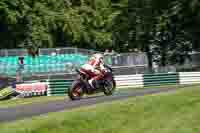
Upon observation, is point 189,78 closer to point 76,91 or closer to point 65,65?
point 65,65

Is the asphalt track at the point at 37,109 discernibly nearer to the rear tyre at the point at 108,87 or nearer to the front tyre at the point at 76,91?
the front tyre at the point at 76,91

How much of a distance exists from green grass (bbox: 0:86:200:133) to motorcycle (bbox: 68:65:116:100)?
7507 mm

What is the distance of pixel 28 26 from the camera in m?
47.8

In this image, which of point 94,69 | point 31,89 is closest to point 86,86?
point 94,69

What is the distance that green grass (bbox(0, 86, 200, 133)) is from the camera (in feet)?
32.0

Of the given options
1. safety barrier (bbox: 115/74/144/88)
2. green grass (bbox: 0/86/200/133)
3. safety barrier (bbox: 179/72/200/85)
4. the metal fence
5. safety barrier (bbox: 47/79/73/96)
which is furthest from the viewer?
the metal fence

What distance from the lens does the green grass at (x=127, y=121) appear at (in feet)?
32.0

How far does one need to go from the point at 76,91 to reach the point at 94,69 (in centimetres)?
A: 114

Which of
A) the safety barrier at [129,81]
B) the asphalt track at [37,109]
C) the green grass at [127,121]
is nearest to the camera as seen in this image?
the green grass at [127,121]

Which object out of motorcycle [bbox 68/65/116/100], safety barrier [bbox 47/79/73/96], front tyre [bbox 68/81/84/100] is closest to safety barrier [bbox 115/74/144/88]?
safety barrier [bbox 47/79/73/96]

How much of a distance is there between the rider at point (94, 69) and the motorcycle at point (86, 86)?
13 centimetres

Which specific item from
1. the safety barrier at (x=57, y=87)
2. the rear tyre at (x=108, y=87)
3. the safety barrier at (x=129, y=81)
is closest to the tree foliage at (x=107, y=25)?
the safety barrier at (x=129, y=81)

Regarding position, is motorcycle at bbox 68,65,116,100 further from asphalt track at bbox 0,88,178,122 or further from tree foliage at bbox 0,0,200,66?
tree foliage at bbox 0,0,200,66

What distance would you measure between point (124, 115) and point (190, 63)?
30621 millimetres
